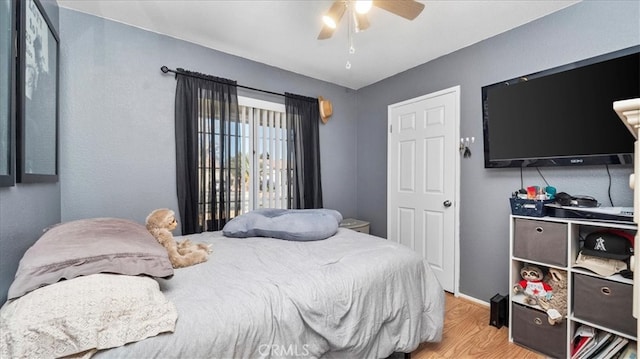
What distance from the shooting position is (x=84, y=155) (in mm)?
2061

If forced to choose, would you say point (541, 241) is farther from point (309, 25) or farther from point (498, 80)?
point (309, 25)

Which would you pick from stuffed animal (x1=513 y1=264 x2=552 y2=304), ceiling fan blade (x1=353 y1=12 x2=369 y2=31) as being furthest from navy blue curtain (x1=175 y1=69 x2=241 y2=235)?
A: stuffed animal (x1=513 y1=264 x2=552 y2=304)

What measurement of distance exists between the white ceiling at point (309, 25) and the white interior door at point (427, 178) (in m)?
0.56

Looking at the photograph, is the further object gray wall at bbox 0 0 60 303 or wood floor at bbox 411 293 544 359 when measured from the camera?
wood floor at bbox 411 293 544 359

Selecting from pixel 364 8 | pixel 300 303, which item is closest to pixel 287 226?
pixel 300 303

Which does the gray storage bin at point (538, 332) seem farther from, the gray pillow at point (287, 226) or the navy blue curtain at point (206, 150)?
the navy blue curtain at point (206, 150)

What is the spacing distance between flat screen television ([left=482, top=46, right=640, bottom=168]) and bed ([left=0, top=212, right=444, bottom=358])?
1.31 meters

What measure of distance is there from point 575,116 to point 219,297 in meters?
2.52

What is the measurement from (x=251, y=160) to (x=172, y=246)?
146 cm

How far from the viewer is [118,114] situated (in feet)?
7.20

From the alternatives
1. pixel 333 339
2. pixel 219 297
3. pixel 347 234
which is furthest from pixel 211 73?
pixel 333 339

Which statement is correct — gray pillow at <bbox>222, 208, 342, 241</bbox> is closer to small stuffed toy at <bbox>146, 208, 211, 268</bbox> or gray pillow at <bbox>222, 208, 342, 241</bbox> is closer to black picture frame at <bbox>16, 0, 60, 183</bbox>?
small stuffed toy at <bbox>146, 208, 211, 268</bbox>

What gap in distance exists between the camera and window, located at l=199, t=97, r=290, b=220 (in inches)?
101

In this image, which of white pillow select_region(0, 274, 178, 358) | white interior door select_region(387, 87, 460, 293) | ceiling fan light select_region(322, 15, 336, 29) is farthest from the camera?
white interior door select_region(387, 87, 460, 293)
